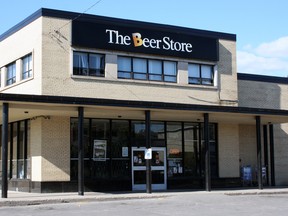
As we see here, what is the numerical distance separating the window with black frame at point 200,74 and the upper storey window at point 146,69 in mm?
1069

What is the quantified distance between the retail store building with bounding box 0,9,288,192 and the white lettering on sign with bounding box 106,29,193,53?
55mm

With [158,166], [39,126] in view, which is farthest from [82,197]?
[158,166]

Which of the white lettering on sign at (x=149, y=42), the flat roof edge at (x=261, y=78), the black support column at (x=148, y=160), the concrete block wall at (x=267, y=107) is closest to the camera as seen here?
the black support column at (x=148, y=160)

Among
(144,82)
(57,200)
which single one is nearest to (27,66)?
(144,82)

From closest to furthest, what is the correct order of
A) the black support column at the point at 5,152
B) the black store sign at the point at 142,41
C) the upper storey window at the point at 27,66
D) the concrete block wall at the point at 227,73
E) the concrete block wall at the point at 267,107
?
1. the black support column at the point at 5,152
2. the black store sign at the point at 142,41
3. the upper storey window at the point at 27,66
4. the concrete block wall at the point at 227,73
5. the concrete block wall at the point at 267,107

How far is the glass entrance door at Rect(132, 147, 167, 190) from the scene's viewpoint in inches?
1066

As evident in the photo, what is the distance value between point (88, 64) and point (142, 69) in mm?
3167

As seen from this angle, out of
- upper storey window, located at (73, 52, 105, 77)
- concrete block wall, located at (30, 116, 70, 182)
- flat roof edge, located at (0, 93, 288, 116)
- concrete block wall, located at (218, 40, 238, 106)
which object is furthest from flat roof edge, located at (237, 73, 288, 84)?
concrete block wall, located at (30, 116, 70, 182)

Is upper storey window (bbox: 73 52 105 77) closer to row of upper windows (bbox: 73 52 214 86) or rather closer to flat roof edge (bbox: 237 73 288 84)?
row of upper windows (bbox: 73 52 214 86)

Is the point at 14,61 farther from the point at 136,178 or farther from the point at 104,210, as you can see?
the point at 104,210

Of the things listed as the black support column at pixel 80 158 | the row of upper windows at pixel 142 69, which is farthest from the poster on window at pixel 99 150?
the black support column at pixel 80 158

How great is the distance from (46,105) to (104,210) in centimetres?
667

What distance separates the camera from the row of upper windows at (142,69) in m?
26.0

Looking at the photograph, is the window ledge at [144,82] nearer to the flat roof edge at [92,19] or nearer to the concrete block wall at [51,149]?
the concrete block wall at [51,149]
